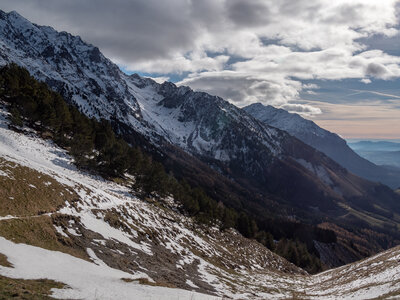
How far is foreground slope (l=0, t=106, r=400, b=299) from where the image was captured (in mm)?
19266

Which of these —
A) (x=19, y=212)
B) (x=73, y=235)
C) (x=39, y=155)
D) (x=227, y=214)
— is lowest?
(x=227, y=214)

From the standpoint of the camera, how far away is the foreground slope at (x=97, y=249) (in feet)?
63.2

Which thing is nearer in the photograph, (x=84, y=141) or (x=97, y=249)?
(x=97, y=249)

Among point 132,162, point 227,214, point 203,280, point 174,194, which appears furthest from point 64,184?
point 227,214

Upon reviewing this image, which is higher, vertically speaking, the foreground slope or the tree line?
the tree line

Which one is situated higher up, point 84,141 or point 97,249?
point 84,141

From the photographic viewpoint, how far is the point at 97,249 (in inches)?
1086

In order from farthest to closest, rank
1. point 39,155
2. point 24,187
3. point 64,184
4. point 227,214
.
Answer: point 227,214 → point 39,155 → point 64,184 → point 24,187

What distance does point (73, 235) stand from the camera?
27.8m

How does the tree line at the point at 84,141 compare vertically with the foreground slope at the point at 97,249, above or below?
above

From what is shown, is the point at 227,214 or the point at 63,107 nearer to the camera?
the point at 63,107

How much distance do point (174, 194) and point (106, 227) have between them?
44372 mm

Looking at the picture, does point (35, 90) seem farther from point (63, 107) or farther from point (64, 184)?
point (64, 184)

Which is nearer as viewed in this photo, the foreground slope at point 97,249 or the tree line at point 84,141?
the foreground slope at point 97,249
